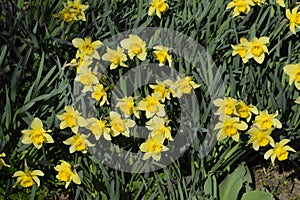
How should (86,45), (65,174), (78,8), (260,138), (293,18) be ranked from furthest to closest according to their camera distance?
(78,8) → (293,18) → (86,45) → (260,138) → (65,174)

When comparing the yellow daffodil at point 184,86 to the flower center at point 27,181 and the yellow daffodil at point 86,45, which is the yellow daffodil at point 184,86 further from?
the flower center at point 27,181

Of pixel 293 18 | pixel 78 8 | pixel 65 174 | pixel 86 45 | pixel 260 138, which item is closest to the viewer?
pixel 65 174

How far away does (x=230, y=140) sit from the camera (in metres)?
2.69

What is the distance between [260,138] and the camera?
257 cm

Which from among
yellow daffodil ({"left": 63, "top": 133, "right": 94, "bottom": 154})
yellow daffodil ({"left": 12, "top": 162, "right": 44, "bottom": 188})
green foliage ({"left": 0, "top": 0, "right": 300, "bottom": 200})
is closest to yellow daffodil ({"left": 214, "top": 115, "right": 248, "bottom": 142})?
green foliage ({"left": 0, "top": 0, "right": 300, "bottom": 200})

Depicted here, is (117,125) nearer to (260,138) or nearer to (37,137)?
(37,137)

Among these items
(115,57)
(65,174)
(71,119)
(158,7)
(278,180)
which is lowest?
(278,180)

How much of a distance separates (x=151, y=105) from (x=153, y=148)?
7.9 inches

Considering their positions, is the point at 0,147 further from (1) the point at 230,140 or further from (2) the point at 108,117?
(1) the point at 230,140

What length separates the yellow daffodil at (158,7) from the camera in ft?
9.30

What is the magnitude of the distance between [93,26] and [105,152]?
75 centimetres

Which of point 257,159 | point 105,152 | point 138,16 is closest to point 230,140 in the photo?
point 257,159

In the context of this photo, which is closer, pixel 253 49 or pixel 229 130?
pixel 229 130

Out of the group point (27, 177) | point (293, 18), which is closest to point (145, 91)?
point (27, 177)
